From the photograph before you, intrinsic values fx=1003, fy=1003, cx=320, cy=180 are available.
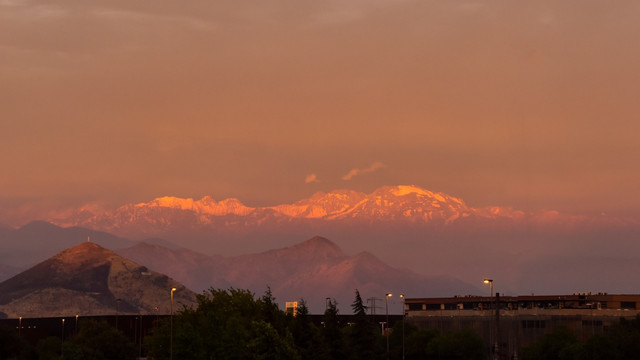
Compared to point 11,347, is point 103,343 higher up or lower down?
higher up

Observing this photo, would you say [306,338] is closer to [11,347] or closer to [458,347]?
[458,347]

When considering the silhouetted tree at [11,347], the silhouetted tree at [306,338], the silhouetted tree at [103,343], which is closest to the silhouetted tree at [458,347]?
the silhouetted tree at [306,338]

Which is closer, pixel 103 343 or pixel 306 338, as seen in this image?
pixel 306 338

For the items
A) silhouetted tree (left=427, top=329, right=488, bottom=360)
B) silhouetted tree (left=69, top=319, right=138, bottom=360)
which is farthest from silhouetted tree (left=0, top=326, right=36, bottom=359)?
silhouetted tree (left=427, top=329, right=488, bottom=360)

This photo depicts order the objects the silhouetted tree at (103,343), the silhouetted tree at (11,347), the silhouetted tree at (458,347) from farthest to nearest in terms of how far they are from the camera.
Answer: the silhouetted tree at (11,347)
the silhouetted tree at (103,343)
the silhouetted tree at (458,347)

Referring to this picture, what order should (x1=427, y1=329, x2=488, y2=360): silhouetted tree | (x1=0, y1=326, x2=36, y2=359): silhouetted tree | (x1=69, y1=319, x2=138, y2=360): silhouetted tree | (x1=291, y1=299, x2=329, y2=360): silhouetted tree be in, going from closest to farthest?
(x1=291, y1=299, x2=329, y2=360): silhouetted tree < (x1=427, y1=329, x2=488, y2=360): silhouetted tree < (x1=69, y1=319, x2=138, y2=360): silhouetted tree < (x1=0, y1=326, x2=36, y2=359): silhouetted tree

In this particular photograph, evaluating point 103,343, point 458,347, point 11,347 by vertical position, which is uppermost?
point 103,343

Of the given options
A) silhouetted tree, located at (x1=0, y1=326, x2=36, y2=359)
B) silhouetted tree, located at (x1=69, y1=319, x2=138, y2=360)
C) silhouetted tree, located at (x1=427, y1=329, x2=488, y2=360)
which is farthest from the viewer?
silhouetted tree, located at (x1=0, y1=326, x2=36, y2=359)

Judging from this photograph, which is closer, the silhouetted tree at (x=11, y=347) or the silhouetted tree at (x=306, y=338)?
the silhouetted tree at (x=306, y=338)

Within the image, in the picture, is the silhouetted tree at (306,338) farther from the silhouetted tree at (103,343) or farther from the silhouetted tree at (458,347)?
the silhouetted tree at (103,343)

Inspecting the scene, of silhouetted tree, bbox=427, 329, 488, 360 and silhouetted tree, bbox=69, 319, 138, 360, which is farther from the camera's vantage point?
silhouetted tree, bbox=69, 319, 138, 360

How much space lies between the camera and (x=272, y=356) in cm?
13738

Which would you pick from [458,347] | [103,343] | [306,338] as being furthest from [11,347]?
[458,347]

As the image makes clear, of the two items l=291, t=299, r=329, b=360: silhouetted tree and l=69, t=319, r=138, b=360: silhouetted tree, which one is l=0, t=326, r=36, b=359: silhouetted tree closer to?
l=69, t=319, r=138, b=360: silhouetted tree
